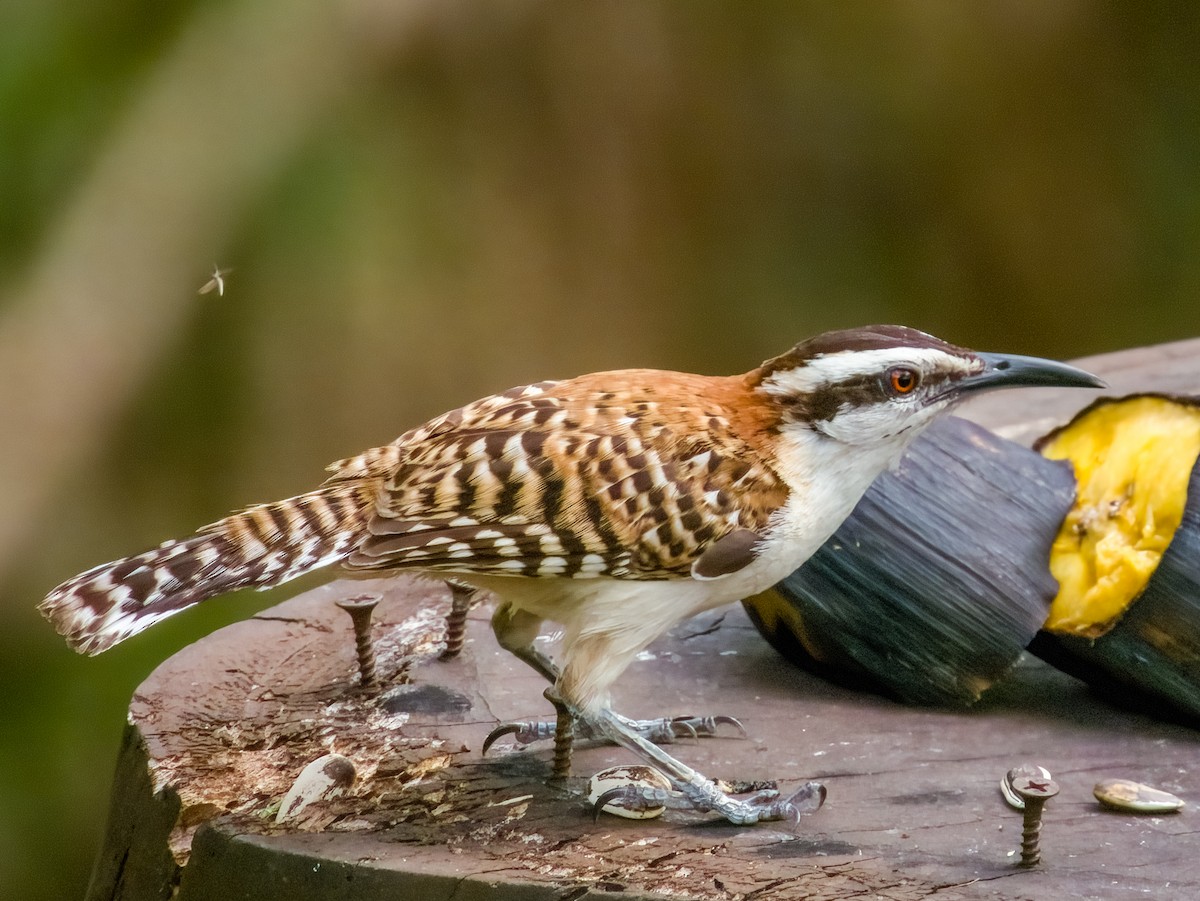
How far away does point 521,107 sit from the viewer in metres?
6.09

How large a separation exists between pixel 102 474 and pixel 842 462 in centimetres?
330

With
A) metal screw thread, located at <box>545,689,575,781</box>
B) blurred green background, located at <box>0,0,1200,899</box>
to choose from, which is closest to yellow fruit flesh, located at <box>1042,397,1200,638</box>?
metal screw thread, located at <box>545,689,575,781</box>

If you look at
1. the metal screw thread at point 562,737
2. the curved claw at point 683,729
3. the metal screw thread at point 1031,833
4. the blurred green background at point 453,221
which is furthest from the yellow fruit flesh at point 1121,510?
the blurred green background at point 453,221

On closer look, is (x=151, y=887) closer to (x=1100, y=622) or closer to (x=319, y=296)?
(x=1100, y=622)

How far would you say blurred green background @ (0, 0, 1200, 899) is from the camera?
5035 millimetres

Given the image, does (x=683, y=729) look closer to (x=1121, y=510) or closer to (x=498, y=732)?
(x=498, y=732)

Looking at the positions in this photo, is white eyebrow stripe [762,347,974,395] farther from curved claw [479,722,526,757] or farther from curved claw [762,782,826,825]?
curved claw [479,722,526,757]

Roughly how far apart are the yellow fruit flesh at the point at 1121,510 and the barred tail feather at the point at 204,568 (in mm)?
1570

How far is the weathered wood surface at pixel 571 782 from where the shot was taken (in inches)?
94.9

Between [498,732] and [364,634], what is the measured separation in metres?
0.40

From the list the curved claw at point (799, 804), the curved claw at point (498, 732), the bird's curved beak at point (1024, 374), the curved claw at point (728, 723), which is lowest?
the curved claw at point (728, 723)

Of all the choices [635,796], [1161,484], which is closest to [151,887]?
[635,796]

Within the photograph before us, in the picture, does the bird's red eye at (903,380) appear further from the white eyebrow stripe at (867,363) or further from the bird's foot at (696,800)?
the bird's foot at (696,800)

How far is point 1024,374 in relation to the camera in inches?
113
